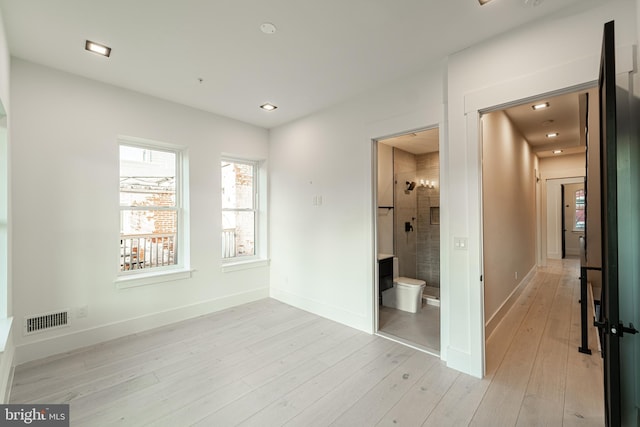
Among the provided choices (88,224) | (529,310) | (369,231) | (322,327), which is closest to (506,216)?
(529,310)

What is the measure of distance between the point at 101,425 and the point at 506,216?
4.91 metres

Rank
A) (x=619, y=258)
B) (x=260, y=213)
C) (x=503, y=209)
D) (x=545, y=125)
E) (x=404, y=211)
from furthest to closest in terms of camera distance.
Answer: (x=404, y=211), (x=260, y=213), (x=545, y=125), (x=503, y=209), (x=619, y=258)

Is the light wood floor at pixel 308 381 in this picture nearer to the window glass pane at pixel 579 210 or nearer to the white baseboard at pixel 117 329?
the white baseboard at pixel 117 329

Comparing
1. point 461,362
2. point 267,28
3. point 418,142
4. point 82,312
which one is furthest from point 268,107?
point 461,362

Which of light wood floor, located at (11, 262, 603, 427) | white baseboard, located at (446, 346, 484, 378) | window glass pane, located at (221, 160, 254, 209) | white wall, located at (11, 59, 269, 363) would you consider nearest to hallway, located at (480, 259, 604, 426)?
light wood floor, located at (11, 262, 603, 427)

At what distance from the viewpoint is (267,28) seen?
85.6 inches

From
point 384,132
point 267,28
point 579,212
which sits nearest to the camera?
point 267,28

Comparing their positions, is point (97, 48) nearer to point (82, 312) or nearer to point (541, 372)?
point (82, 312)

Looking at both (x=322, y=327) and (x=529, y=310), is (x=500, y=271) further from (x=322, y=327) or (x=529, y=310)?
(x=322, y=327)

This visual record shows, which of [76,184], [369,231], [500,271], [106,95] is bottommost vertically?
[500,271]

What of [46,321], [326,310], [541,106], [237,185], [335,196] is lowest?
[326,310]

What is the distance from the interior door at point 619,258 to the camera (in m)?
1.21

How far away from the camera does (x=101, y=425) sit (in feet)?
6.06

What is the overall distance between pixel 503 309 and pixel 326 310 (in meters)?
2.38
